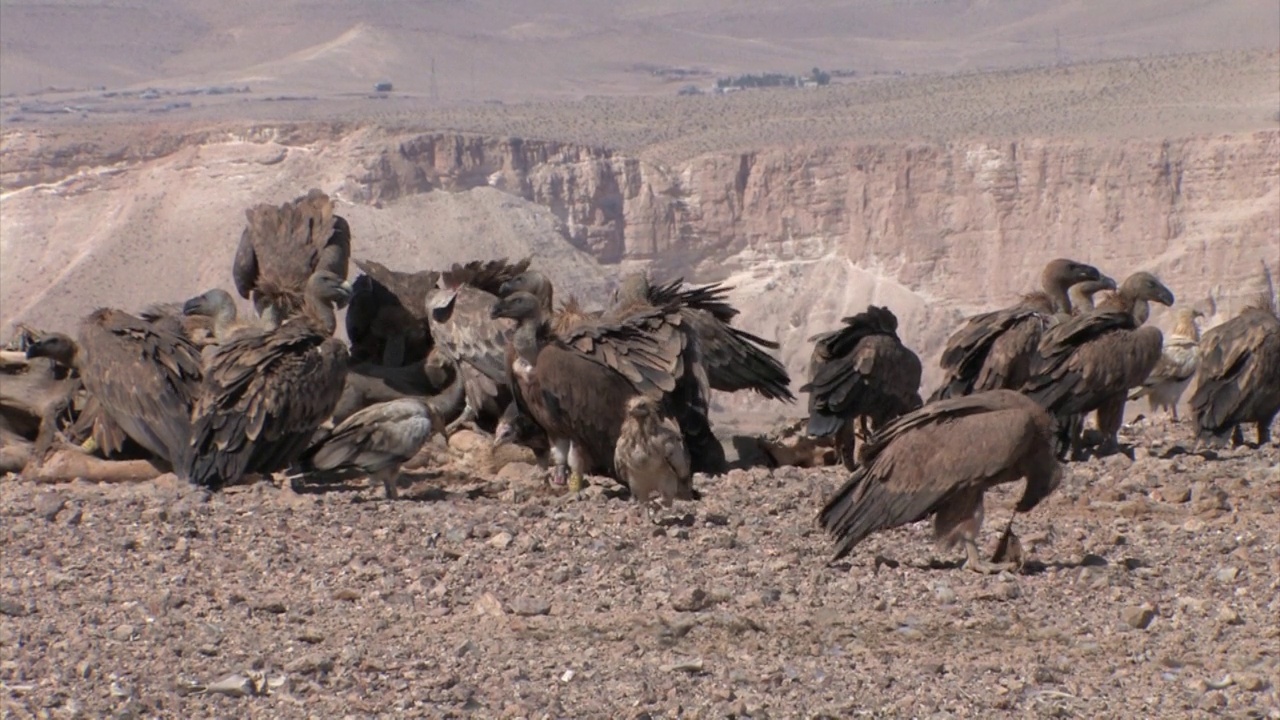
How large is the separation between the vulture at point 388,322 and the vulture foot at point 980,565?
18.5ft

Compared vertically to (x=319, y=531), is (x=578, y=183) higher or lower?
lower

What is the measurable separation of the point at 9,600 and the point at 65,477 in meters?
3.29

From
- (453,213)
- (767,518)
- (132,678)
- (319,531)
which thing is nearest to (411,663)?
(132,678)

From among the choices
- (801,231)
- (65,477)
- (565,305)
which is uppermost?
(565,305)

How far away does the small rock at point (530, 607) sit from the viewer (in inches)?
352

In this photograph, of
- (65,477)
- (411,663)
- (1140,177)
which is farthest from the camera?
(1140,177)

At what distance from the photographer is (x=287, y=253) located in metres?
14.3

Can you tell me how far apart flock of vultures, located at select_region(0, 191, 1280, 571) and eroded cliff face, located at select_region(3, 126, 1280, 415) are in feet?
145

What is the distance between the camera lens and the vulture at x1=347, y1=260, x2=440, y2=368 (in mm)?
14219

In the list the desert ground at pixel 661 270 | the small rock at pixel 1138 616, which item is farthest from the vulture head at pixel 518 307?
the small rock at pixel 1138 616

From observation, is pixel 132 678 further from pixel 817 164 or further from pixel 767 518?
pixel 817 164

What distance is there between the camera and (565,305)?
13.2 meters

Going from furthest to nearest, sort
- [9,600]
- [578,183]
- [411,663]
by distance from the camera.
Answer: [578,183] → [9,600] → [411,663]

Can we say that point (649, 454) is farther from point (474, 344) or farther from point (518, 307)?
point (474, 344)
